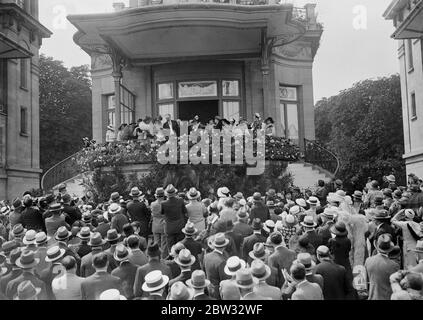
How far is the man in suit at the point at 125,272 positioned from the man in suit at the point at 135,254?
0.31 m

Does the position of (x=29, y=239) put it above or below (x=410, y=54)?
below

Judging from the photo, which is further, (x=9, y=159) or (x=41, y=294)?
(x=9, y=159)

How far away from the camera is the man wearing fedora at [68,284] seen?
596 centimetres

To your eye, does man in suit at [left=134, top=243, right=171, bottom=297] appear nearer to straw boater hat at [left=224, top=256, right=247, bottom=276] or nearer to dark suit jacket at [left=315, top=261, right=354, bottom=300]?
straw boater hat at [left=224, top=256, right=247, bottom=276]

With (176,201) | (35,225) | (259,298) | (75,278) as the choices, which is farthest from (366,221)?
(35,225)

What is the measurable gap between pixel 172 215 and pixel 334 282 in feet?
15.3

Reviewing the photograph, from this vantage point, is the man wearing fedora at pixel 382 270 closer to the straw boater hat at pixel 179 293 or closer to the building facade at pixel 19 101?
the straw boater hat at pixel 179 293

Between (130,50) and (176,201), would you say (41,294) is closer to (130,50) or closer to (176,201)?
(176,201)

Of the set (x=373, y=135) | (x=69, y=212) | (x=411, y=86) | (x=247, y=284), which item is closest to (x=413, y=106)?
(x=411, y=86)

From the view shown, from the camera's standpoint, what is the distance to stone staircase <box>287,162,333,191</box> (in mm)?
19391

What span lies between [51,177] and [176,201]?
1385cm

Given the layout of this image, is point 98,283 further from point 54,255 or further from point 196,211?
point 196,211

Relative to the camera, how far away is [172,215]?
402 inches

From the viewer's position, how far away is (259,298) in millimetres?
5398
